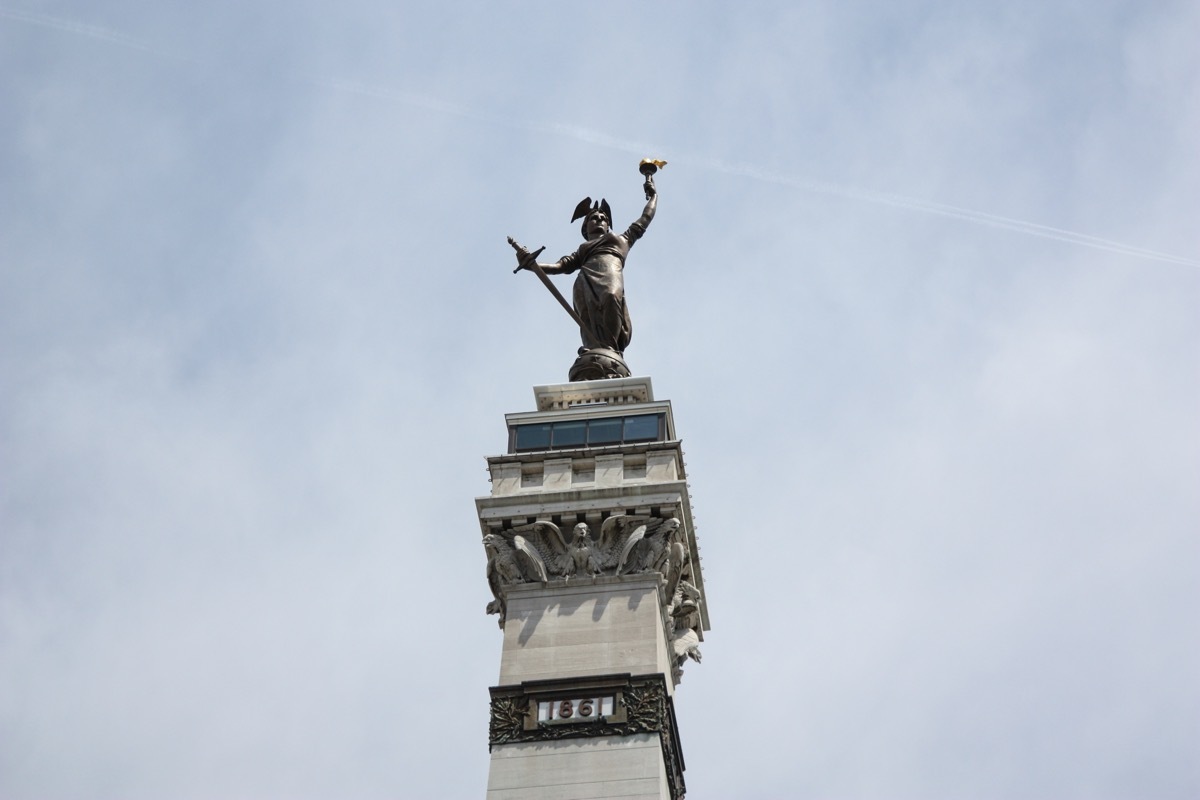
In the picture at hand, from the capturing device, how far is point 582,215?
2137 inches

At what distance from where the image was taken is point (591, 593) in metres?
43.7

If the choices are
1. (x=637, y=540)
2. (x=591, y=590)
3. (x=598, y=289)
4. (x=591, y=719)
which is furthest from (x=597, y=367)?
(x=591, y=719)

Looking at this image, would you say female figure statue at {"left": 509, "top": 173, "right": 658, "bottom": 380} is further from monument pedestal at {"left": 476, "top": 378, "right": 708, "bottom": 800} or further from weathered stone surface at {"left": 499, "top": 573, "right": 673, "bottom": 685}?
weathered stone surface at {"left": 499, "top": 573, "right": 673, "bottom": 685}

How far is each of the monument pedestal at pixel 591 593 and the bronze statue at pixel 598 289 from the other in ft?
4.78

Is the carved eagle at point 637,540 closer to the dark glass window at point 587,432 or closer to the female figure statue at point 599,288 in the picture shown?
the dark glass window at point 587,432

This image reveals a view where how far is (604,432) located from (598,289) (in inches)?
218

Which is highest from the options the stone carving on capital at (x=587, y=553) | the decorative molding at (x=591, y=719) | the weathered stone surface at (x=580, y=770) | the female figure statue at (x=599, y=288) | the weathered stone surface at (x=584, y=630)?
the female figure statue at (x=599, y=288)

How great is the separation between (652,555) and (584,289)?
9.86 m

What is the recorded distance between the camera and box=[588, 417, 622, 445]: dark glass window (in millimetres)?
46969

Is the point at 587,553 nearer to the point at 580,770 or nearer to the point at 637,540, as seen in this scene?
the point at 637,540

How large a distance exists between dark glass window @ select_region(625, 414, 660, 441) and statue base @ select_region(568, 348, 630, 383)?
2917mm

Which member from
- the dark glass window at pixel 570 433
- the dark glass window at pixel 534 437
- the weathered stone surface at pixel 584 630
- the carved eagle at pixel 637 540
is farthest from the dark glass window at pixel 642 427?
the weathered stone surface at pixel 584 630

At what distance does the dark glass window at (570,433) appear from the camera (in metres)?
47.0

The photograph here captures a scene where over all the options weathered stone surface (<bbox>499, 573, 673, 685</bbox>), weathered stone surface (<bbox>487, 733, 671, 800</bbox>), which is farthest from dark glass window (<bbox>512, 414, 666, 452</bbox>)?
weathered stone surface (<bbox>487, 733, 671, 800</bbox>)
